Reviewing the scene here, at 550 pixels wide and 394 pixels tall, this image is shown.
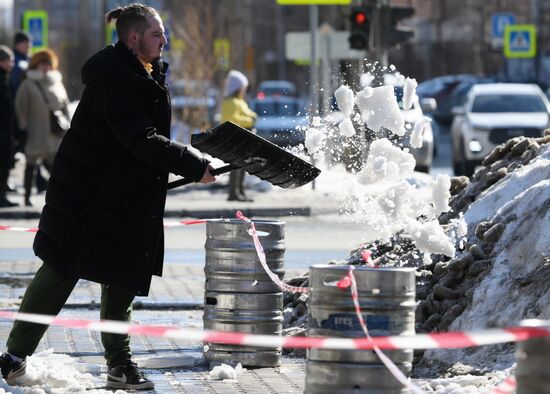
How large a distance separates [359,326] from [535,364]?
1.35 meters

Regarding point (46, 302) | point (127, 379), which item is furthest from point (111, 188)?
point (127, 379)

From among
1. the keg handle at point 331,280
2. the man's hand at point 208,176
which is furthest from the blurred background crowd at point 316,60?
the keg handle at point 331,280

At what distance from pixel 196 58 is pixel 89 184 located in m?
30.8

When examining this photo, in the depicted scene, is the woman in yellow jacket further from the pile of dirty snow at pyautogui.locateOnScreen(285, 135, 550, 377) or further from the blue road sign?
the blue road sign

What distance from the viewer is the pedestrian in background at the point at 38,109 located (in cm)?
2067

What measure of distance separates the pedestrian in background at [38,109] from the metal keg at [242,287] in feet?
39.9

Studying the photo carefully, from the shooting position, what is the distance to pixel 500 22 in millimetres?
52812

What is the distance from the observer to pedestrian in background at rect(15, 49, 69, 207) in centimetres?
2067

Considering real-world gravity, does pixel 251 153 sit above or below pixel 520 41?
below

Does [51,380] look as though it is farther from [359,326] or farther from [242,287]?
[359,326]

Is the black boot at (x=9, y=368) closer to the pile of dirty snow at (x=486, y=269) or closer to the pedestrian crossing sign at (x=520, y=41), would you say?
the pile of dirty snow at (x=486, y=269)

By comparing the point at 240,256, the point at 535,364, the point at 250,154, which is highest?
the point at 250,154

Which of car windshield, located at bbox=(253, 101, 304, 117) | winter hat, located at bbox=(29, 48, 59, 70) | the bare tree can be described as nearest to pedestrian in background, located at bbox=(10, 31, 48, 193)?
winter hat, located at bbox=(29, 48, 59, 70)

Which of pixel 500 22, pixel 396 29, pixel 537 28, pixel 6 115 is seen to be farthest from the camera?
pixel 537 28
